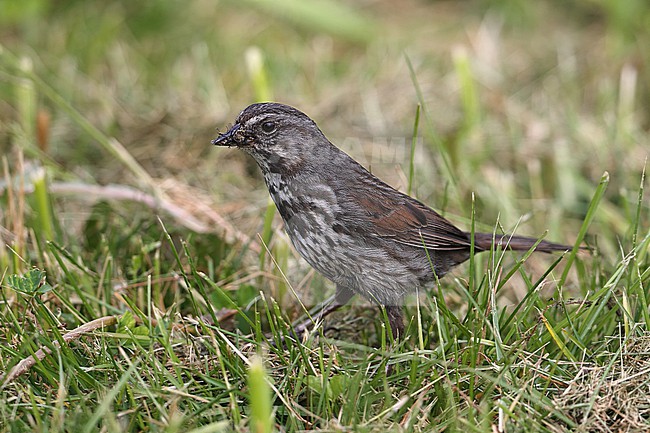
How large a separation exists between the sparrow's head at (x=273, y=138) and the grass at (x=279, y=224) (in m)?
0.45

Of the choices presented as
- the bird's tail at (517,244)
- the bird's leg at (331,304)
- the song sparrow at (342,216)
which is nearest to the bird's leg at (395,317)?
the song sparrow at (342,216)

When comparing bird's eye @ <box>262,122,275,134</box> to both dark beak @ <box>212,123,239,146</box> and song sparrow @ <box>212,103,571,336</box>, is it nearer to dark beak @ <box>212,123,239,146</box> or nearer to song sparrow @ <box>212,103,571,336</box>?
song sparrow @ <box>212,103,571,336</box>

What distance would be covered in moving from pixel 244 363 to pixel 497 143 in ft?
10.8

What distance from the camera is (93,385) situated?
2.82 m

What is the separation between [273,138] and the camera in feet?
11.1

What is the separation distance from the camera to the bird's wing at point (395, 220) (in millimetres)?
3346

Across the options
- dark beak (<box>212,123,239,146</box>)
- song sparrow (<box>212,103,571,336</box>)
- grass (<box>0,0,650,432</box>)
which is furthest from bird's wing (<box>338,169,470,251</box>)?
dark beak (<box>212,123,239,146</box>)

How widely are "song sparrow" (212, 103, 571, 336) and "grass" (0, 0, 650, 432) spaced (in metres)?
0.17

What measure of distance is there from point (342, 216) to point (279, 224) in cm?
113

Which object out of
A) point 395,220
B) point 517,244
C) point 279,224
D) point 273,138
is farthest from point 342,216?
point 279,224

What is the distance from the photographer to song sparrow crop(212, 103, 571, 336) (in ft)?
10.8

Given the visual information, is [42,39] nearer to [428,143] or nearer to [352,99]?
[352,99]

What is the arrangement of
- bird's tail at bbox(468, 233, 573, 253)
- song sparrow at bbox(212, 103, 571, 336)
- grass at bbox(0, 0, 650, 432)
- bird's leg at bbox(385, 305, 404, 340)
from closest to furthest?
grass at bbox(0, 0, 650, 432), song sparrow at bbox(212, 103, 571, 336), bird's leg at bbox(385, 305, 404, 340), bird's tail at bbox(468, 233, 573, 253)

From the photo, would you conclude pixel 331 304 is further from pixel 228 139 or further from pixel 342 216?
pixel 228 139
